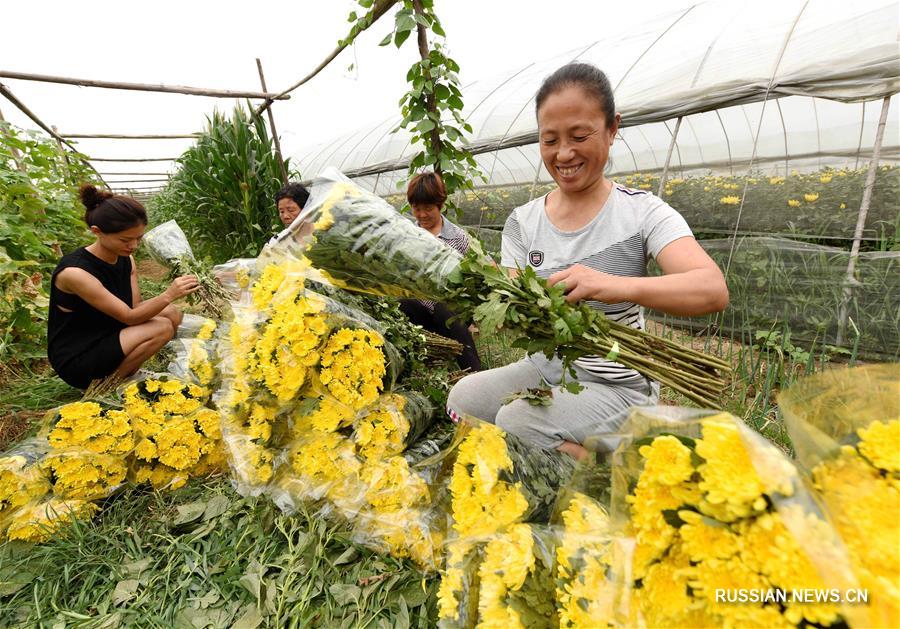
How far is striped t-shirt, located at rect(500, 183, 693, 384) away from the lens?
4.35 feet

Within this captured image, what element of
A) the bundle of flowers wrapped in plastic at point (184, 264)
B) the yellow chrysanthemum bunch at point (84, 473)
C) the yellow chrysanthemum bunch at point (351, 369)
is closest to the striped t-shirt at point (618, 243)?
the yellow chrysanthemum bunch at point (351, 369)

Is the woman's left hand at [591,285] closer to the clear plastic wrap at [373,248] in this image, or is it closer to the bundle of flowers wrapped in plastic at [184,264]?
the clear plastic wrap at [373,248]

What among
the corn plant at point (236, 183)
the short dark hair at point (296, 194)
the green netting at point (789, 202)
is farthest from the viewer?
the corn plant at point (236, 183)

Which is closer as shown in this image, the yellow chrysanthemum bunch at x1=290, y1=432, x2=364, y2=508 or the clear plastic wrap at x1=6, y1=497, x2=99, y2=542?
the yellow chrysanthemum bunch at x1=290, y1=432, x2=364, y2=508

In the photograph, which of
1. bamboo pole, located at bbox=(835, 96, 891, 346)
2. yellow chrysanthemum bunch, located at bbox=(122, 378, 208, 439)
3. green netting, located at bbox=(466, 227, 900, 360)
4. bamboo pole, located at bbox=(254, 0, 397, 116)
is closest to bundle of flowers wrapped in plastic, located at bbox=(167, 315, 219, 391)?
yellow chrysanthemum bunch, located at bbox=(122, 378, 208, 439)

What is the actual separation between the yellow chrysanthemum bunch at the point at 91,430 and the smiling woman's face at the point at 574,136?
209 centimetres

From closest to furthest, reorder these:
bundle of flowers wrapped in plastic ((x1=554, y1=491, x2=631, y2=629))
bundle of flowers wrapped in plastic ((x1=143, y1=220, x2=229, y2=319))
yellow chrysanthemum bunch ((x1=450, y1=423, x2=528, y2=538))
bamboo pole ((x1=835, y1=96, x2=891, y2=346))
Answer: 1. bundle of flowers wrapped in plastic ((x1=554, y1=491, x2=631, y2=629))
2. yellow chrysanthemum bunch ((x1=450, y1=423, x2=528, y2=538))
3. bamboo pole ((x1=835, y1=96, x2=891, y2=346))
4. bundle of flowers wrapped in plastic ((x1=143, y1=220, x2=229, y2=319))

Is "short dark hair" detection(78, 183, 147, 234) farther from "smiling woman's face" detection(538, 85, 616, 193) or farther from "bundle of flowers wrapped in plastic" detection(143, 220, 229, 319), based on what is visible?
"smiling woman's face" detection(538, 85, 616, 193)

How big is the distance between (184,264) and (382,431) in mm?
2938

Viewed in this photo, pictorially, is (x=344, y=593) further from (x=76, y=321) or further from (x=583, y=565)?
(x=76, y=321)

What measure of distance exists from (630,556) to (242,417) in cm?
153

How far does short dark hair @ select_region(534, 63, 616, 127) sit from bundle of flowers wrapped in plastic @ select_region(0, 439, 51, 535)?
2.45 metres

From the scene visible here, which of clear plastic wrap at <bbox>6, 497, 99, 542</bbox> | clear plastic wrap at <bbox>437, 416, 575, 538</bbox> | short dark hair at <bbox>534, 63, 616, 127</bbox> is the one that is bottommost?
clear plastic wrap at <bbox>6, 497, 99, 542</bbox>

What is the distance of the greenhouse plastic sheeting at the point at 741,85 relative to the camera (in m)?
2.87
